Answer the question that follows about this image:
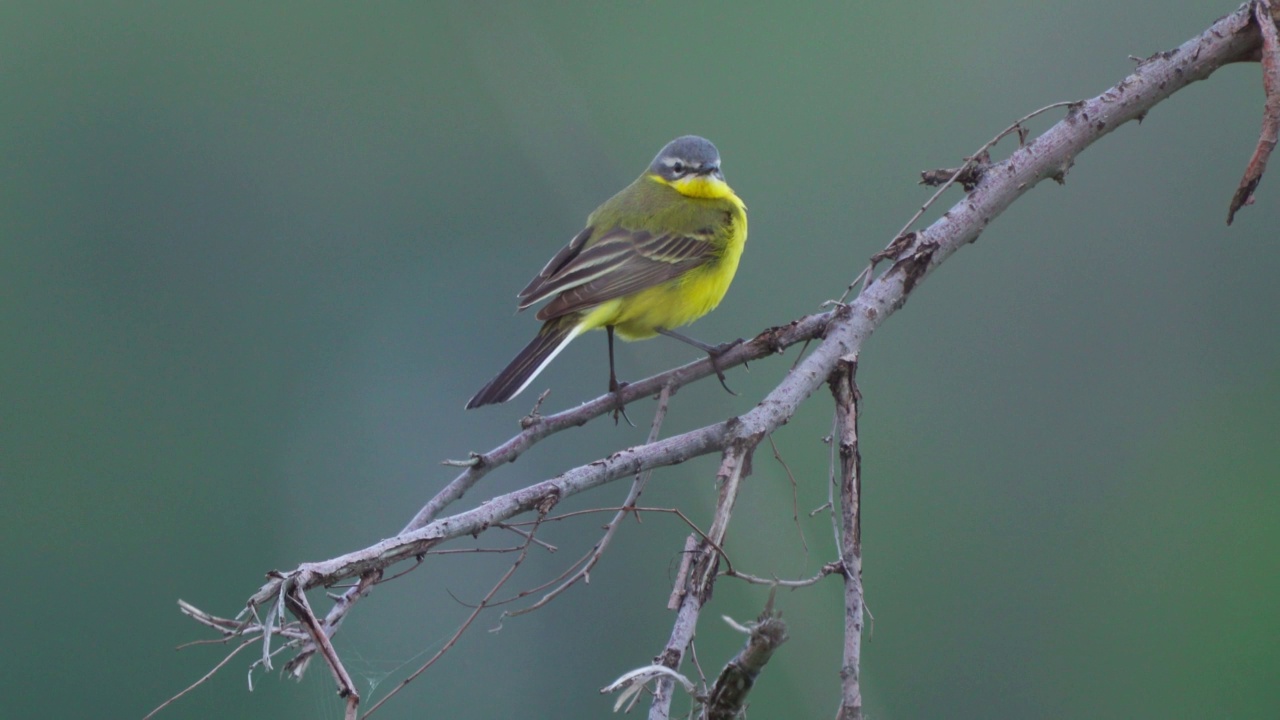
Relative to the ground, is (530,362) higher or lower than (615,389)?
higher

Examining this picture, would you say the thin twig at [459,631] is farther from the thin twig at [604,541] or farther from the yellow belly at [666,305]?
the yellow belly at [666,305]

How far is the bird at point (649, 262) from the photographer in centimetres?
528

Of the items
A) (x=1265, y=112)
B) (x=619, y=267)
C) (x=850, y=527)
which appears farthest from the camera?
(x=619, y=267)

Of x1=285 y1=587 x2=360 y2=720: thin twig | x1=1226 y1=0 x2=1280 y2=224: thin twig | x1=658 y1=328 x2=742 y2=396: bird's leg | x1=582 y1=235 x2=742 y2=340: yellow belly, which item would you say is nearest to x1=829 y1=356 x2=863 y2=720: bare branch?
x1=658 y1=328 x2=742 y2=396: bird's leg

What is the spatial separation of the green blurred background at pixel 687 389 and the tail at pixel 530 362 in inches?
370

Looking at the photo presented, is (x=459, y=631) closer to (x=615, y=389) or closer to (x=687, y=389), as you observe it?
(x=615, y=389)

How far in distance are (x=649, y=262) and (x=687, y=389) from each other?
11.1 m

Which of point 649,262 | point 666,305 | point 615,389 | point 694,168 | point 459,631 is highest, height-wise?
point 694,168

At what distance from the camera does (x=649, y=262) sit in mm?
5770

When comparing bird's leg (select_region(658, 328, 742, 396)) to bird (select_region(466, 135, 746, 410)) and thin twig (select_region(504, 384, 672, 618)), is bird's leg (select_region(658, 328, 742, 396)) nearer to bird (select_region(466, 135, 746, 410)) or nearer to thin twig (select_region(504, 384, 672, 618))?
bird (select_region(466, 135, 746, 410))

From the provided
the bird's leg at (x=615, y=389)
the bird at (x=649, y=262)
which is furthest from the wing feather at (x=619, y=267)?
the bird's leg at (x=615, y=389)

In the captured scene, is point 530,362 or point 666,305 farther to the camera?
point 666,305

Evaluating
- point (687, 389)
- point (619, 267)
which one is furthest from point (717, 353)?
point (687, 389)

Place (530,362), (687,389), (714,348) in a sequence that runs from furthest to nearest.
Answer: (687,389)
(530,362)
(714,348)
